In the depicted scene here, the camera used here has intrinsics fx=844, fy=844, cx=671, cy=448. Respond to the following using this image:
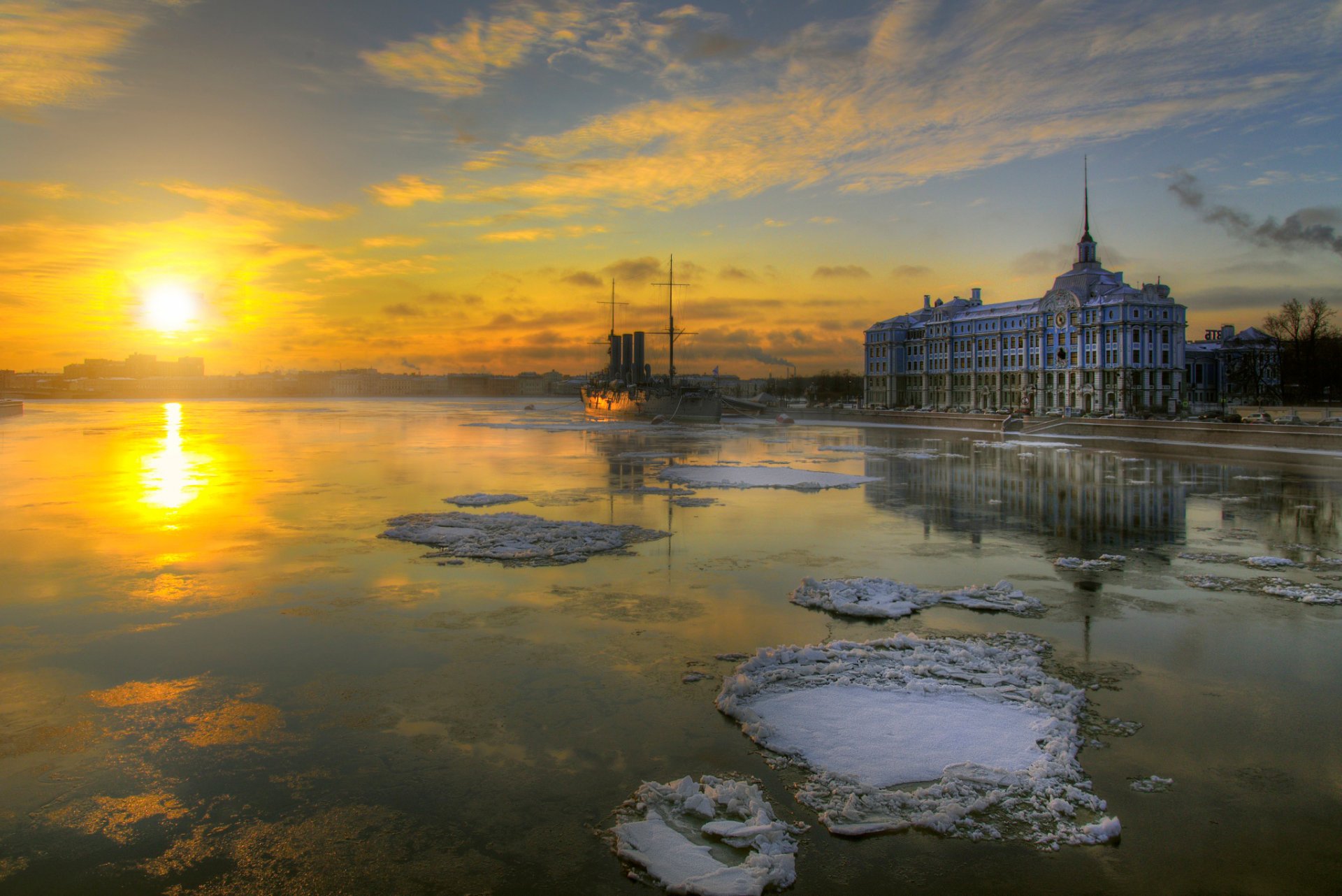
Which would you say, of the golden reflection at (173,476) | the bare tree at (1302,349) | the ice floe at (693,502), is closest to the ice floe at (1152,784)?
the ice floe at (693,502)

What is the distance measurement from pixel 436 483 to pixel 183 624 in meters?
13.7

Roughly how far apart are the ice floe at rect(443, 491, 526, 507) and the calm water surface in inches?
44.3

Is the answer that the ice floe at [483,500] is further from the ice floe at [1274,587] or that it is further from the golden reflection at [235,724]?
the ice floe at [1274,587]

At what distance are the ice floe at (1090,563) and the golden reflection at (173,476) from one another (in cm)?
1718

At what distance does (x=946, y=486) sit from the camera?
22.3m

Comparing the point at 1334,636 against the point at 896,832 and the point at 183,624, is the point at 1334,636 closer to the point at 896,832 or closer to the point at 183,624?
the point at 896,832

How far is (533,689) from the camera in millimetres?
7004

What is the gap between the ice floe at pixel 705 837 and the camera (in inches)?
173

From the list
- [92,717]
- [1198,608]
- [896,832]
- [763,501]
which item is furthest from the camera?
[763,501]

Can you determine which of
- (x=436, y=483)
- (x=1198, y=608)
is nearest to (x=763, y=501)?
(x=436, y=483)

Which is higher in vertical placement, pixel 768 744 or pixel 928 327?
pixel 928 327

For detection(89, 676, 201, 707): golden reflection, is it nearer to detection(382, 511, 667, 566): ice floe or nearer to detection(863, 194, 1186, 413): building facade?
detection(382, 511, 667, 566): ice floe

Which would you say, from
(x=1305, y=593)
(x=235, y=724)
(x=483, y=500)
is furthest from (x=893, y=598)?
(x=483, y=500)

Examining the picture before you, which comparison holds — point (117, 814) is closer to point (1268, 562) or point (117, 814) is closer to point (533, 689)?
point (533, 689)
